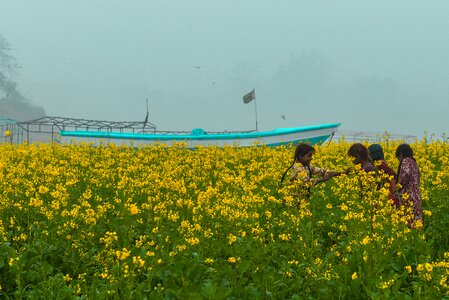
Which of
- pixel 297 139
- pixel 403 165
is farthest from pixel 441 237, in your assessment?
pixel 297 139

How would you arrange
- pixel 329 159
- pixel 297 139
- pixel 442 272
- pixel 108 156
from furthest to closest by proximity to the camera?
1. pixel 297 139
2. pixel 329 159
3. pixel 108 156
4. pixel 442 272

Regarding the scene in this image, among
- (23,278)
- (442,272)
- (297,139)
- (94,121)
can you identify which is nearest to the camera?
(442,272)

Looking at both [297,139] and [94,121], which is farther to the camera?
[94,121]

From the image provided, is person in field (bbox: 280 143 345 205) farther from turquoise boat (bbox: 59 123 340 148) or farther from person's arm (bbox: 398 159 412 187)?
A: turquoise boat (bbox: 59 123 340 148)

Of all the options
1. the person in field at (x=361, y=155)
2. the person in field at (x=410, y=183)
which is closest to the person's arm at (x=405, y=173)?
the person in field at (x=410, y=183)

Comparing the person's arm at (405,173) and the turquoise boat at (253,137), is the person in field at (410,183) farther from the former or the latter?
the turquoise boat at (253,137)

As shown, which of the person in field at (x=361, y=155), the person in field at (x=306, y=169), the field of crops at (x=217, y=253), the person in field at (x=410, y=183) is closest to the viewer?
the field of crops at (x=217, y=253)

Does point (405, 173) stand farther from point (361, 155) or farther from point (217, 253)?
point (217, 253)

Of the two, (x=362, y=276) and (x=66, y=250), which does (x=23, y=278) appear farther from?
(x=362, y=276)

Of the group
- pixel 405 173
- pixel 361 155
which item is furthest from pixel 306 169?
pixel 405 173

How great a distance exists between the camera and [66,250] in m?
6.05

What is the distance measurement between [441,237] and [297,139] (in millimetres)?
19739

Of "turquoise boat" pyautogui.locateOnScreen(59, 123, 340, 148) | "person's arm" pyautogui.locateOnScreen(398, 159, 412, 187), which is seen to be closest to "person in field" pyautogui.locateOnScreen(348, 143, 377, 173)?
"person's arm" pyautogui.locateOnScreen(398, 159, 412, 187)

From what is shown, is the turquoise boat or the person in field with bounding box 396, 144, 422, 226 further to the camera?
the turquoise boat
